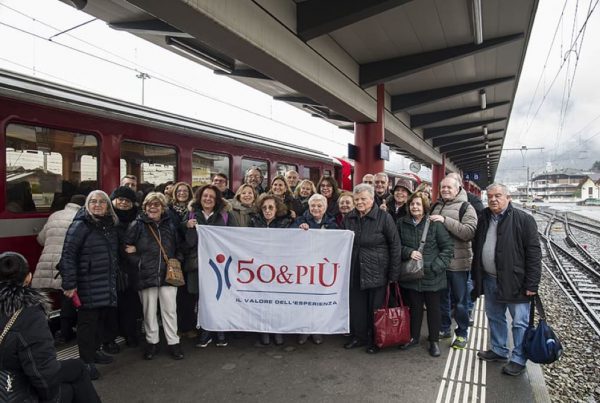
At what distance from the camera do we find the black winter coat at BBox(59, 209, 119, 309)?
12.6 ft

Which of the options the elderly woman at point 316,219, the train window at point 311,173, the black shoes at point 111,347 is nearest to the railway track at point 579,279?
the elderly woman at point 316,219

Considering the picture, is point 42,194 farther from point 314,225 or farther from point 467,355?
point 467,355

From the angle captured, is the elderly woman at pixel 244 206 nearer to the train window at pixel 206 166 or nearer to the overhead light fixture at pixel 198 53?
→ the train window at pixel 206 166

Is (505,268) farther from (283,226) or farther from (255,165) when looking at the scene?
(255,165)

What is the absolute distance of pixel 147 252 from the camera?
427 centimetres

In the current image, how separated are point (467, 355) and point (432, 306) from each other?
2.13 feet

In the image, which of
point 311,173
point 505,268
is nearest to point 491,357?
point 505,268

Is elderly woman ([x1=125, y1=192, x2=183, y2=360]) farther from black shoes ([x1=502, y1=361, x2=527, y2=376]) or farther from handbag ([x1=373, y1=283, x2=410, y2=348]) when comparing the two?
black shoes ([x1=502, y1=361, x2=527, y2=376])

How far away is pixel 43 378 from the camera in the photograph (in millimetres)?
2236

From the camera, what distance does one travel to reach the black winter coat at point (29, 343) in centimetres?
218

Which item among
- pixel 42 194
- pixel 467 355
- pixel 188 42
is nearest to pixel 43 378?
pixel 42 194

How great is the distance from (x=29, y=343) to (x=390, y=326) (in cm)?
333

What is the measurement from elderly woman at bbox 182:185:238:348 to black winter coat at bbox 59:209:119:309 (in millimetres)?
845

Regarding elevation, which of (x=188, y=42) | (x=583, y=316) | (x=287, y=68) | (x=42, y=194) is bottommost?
(x=583, y=316)
